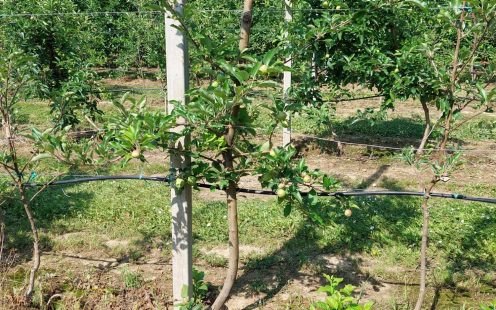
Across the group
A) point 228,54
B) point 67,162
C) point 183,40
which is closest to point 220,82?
point 228,54

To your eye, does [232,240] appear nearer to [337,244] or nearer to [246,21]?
[246,21]

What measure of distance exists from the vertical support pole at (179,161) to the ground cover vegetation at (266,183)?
0.09m

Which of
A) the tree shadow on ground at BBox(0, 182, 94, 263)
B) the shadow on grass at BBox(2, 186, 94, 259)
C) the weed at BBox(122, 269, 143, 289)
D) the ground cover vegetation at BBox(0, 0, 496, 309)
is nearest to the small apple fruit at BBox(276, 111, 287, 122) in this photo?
the ground cover vegetation at BBox(0, 0, 496, 309)

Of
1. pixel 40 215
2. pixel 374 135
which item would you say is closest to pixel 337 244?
pixel 40 215

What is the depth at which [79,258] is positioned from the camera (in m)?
3.83

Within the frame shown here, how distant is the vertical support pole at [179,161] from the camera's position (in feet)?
8.65

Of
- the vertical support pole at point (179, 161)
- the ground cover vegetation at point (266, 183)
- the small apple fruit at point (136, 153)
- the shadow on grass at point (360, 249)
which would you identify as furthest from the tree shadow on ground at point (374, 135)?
the small apple fruit at point (136, 153)

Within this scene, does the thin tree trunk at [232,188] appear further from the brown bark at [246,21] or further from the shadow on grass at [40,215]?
the shadow on grass at [40,215]

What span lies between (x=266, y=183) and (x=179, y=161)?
539mm

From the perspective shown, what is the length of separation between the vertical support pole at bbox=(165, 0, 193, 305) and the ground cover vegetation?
0.29ft

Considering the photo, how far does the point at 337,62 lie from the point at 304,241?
74.5 inches

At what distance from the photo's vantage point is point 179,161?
2770 millimetres

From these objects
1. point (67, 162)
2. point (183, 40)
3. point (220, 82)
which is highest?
point (183, 40)

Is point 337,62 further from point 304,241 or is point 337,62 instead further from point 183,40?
point 183,40
